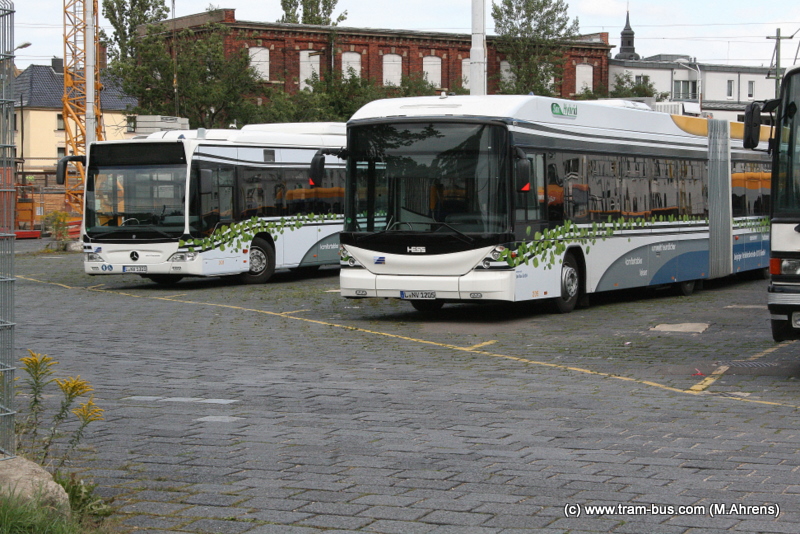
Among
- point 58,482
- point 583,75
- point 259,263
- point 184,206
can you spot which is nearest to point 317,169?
point 184,206

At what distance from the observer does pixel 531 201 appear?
16297 millimetres

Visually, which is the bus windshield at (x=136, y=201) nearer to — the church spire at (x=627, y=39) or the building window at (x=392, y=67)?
the building window at (x=392, y=67)

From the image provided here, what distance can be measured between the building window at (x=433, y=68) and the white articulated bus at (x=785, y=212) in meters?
70.7

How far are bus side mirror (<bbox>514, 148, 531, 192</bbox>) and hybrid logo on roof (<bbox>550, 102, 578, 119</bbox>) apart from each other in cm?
149

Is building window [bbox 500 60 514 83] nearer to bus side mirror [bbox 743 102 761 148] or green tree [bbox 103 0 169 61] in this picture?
green tree [bbox 103 0 169 61]

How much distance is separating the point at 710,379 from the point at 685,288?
415 inches

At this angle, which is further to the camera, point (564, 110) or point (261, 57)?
point (261, 57)

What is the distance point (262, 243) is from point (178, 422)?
15.7m

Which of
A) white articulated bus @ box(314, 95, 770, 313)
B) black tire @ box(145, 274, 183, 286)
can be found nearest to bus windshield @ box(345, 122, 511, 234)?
white articulated bus @ box(314, 95, 770, 313)

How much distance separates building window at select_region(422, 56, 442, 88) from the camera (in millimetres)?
81312

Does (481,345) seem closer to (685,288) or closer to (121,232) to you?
(685,288)

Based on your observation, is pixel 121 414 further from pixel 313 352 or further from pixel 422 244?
pixel 422 244

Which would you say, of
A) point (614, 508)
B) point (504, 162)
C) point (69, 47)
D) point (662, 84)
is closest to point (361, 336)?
point (504, 162)

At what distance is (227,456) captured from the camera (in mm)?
7203
